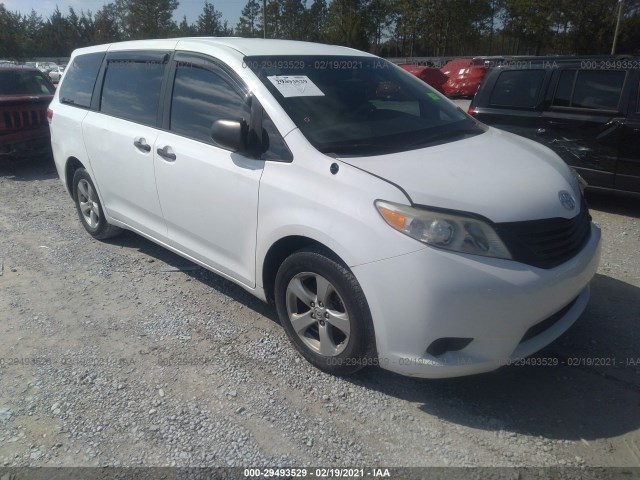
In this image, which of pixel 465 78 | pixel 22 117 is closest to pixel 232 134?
pixel 22 117

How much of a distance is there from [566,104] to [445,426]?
4598mm

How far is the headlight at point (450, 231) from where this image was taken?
93.3 inches

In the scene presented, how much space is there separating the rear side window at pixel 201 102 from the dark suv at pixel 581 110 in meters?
4.13

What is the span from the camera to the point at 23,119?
8086mm

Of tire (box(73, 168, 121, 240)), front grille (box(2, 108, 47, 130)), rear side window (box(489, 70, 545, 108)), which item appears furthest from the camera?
front grille (box(2, 108, 47, 130))

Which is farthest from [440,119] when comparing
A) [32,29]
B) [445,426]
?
[32,29]

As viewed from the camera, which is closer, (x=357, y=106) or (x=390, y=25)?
(x=357, y=106)

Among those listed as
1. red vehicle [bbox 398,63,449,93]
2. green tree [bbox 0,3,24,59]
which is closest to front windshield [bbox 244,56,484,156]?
red vehicle [bbox 398,63,449,93]

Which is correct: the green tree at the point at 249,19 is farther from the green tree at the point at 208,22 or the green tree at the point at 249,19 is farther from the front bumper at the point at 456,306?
the front bumper at the point at 456,306

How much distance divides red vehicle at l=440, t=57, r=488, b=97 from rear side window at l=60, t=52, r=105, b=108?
1694cm

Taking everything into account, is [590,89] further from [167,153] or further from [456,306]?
[167,153]

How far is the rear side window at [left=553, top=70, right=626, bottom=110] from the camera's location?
5.43 metres

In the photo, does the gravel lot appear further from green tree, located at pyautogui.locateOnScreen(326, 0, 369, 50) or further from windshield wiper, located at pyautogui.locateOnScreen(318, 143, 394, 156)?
green tree, located at pyautogui.locateOnScreen(326, 0, 369, 50)

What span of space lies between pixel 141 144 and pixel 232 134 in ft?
3.98
